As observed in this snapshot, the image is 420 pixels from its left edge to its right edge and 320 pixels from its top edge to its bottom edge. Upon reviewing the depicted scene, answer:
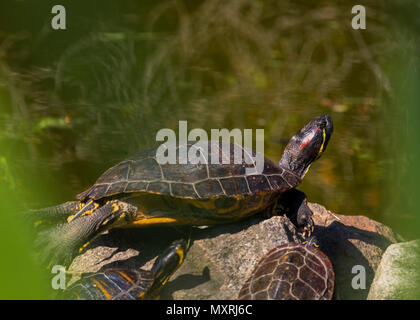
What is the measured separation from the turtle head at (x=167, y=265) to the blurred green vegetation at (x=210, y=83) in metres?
1.05

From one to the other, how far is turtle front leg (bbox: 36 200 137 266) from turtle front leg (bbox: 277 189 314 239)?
0.81 meters

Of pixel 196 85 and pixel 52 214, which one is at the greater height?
pixel 196 85

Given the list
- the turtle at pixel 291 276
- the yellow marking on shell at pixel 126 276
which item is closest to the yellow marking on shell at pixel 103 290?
the yellow marking on shell at pixel 126 276

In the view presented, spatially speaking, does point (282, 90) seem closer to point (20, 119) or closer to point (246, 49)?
point (246, 49)

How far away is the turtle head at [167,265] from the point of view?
5.31 ft

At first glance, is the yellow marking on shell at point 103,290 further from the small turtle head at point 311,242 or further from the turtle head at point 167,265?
the small turtle head at point 311,242

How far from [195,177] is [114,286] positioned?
61 cm

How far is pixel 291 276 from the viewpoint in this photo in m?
1.60

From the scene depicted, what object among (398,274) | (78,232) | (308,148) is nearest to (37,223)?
(78,232)

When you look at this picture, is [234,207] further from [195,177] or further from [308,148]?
[308,148]

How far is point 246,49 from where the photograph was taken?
306 centimetres

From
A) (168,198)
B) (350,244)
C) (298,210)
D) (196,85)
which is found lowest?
(350,244)
